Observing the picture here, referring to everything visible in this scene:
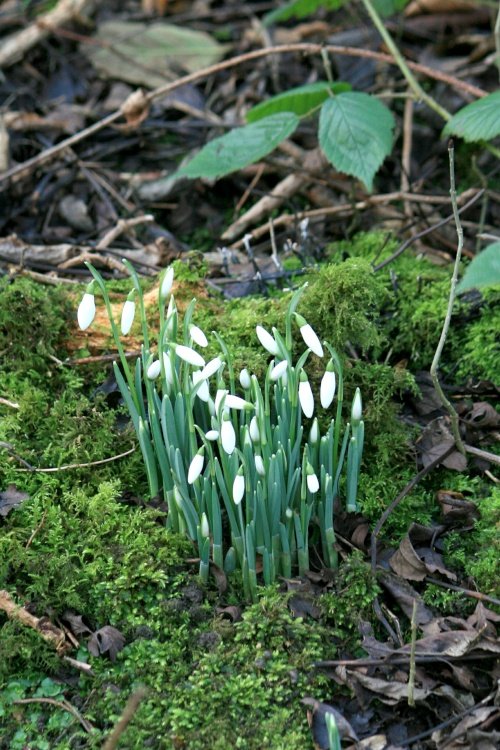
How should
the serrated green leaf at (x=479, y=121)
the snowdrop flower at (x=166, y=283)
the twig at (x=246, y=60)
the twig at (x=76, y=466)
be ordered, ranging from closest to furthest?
the snowdrop flower at (x=166, y=283) → the twig at (x=76, y=466) → the serrated green leaf at (x=479, y=121) → the twig at (x=246, y=60)

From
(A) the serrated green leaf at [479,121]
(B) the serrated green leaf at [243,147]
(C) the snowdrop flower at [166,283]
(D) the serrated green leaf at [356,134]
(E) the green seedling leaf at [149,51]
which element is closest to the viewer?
(C) the snowdrop flower at [166,283]

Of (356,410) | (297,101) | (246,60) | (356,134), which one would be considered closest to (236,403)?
(356,410)

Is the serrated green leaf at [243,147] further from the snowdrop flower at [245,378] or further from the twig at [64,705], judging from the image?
the twig at [64,705]

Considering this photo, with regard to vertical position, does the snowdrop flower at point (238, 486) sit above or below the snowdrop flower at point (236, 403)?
below

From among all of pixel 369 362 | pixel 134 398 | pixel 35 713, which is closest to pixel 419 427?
pixel 369 362

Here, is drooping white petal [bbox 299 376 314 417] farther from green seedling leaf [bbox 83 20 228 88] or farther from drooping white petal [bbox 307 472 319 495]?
green seedling leaf [bbox 83 20 228 88]

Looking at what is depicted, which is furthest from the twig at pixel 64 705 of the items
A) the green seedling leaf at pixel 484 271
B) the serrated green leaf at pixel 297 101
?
the serrated green leaf at pixel 297 101

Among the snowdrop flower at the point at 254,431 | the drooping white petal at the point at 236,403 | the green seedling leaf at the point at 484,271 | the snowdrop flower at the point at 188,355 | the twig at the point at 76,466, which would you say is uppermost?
the green seedling leaf at the point at 484,271

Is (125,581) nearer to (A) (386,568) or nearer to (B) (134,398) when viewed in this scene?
(B) (134,398)

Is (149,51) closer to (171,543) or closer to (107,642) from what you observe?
(171,543)
